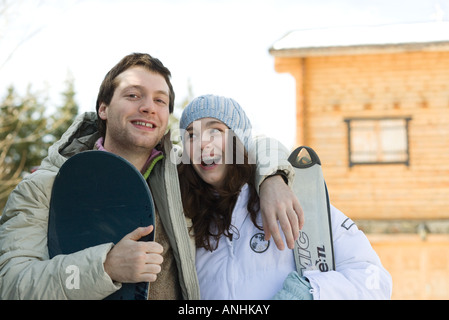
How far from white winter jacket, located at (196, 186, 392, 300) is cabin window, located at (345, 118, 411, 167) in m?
8.38

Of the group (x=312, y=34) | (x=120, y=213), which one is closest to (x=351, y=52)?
(x=312, y=34)

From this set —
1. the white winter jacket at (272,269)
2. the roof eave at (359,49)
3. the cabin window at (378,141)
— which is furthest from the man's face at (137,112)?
the cabin window at (378,141)

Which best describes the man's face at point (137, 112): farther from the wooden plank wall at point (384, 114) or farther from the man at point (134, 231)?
the wooden plank wall at point (384, 114)

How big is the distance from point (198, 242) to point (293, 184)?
534mm

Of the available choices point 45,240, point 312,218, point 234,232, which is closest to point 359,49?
point 312,218

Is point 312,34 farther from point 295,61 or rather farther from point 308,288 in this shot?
point 308,288

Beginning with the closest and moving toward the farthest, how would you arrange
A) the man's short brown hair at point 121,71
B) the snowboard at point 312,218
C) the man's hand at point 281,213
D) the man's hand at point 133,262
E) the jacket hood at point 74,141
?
1. the man's hand at point 133,262
2. the man's hand at point 281,213
3. the snowboard at point 312,218
4. the jacket hood at point 74,141
5. the man's short brown hair at point 121,71

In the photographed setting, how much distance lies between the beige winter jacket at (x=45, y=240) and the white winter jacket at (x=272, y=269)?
0.10 m

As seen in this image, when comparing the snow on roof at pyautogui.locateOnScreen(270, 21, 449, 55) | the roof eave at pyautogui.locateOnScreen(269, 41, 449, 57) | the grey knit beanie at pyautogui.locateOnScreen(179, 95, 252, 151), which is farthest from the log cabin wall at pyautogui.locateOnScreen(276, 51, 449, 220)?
the grey knit beanie at pyautogui.locateOnScreen(179, 95, 252, 151)

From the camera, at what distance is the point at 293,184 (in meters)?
1.93

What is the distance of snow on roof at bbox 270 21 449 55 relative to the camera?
30.0ft

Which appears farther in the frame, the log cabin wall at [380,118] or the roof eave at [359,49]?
the log cabin wall at [380,118]

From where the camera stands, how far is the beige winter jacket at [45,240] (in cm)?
148

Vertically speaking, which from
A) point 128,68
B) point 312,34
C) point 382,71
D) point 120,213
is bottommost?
point 120,213
